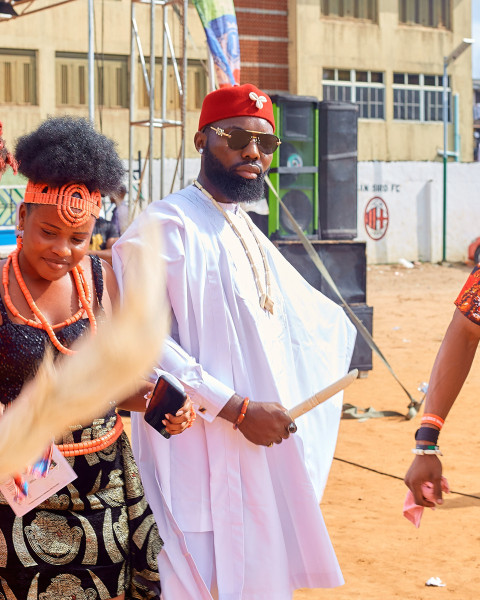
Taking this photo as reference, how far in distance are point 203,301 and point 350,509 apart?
8.79ft

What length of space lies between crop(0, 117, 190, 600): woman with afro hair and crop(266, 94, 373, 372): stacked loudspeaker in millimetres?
6920

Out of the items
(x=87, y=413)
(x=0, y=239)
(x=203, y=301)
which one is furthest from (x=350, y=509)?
(x=0, y=239)

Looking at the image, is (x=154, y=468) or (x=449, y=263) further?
(x=449, y=263)

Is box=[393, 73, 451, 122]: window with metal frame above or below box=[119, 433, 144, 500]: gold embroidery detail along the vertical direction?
above

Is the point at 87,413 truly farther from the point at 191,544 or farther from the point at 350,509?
the point at 350,509

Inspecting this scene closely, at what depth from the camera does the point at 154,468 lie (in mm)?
3395

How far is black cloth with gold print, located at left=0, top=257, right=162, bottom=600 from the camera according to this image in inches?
99.3

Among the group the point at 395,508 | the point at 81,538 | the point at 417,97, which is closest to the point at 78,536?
the point at 81,538

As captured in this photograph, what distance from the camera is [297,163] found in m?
9.84

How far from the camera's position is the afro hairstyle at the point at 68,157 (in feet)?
8.57

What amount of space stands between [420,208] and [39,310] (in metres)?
26.0

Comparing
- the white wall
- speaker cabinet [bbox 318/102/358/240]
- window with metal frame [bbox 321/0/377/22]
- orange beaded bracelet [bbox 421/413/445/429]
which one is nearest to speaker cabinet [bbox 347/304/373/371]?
speaker cabinet [bbox 318/102/358/240]

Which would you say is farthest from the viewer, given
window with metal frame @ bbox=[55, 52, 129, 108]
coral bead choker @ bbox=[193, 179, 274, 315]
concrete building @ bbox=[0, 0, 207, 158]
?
window with metal frame @ bbox=[55, 52, 129, 108]

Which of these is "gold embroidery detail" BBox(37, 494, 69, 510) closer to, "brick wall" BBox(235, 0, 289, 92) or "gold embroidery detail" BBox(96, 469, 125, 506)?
"gold embroidery detail" BBox(96, 469, 125, 506)
